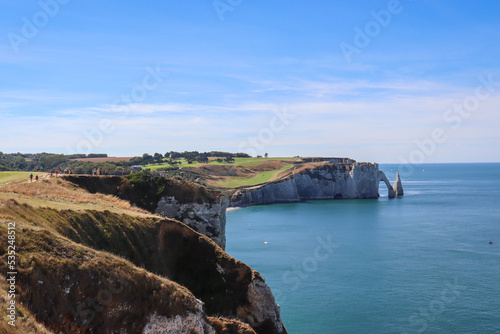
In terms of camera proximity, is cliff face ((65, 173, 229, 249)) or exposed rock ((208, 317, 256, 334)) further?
cliff face ((65, 173, 229, 249))

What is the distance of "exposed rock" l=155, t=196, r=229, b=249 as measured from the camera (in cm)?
4394

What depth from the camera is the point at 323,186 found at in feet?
551

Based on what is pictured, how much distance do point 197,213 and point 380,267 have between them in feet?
106

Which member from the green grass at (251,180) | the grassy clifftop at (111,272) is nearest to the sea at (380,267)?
the grassy clifftop at (111,272)

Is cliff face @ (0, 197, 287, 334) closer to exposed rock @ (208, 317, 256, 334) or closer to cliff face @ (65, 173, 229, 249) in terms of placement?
exposed rock @ (208, 317, 256, 334)

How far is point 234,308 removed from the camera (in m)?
27.6

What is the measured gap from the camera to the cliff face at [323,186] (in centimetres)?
15638

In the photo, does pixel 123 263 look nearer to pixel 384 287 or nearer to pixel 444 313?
pixel 444 313

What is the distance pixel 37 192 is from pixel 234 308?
67.0 feet

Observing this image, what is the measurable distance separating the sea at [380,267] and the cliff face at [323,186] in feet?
119

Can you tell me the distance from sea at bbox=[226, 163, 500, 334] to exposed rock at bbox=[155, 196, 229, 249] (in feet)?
40.9

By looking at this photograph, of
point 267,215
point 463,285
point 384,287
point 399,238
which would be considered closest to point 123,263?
point 384,287

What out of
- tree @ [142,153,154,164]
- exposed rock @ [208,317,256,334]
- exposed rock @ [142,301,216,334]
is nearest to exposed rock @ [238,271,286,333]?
exposed rock @ [208,317,256,334]

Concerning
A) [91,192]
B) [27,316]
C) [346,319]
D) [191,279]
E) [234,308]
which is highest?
[91,192]
